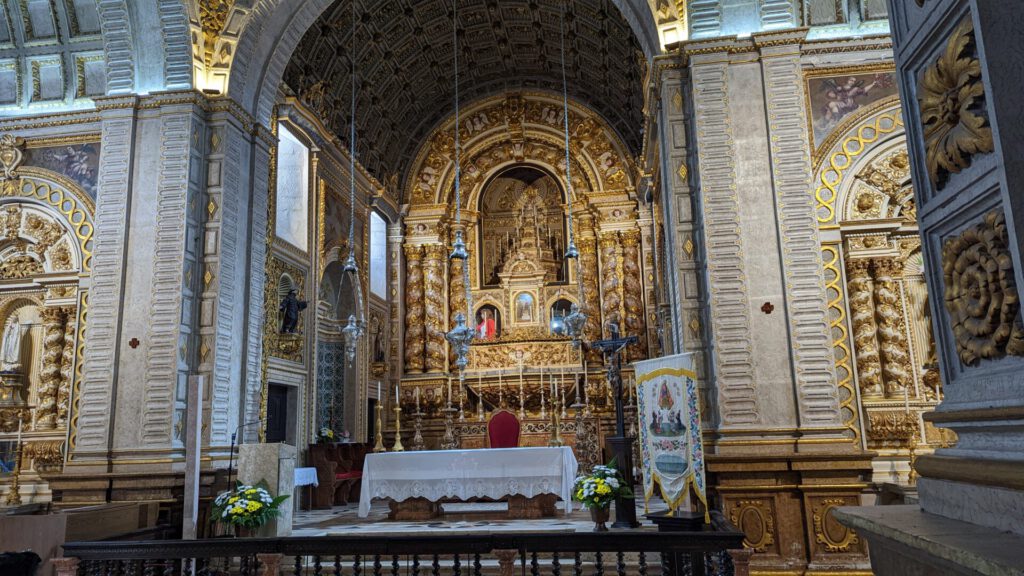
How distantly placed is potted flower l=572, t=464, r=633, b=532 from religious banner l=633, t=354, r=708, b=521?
98 centimetres

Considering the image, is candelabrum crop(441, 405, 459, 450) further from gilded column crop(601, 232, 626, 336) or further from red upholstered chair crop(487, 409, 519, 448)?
gilded column crop(601, 232, 626, 336)

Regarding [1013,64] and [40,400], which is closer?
[1013,64]

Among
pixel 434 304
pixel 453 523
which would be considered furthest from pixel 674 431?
pixel 434 304

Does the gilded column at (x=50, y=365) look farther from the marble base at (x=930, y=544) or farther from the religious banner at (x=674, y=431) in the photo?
the marble base at (x=930, y=544)

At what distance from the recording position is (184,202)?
9.18m

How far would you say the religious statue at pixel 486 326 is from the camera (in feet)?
56.7

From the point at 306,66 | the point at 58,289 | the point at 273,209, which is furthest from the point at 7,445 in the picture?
the point at 306,66

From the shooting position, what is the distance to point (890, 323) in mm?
8289

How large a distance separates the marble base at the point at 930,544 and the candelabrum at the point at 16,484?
376 inches

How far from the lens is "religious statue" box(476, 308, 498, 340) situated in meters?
17.3

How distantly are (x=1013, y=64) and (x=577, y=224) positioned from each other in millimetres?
15921

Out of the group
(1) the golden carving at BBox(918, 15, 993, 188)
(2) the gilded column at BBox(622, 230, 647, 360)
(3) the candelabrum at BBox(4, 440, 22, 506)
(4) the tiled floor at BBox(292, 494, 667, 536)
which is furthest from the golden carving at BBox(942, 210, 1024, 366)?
(2) the gilded column at BBox(622, 230, 647, 360)

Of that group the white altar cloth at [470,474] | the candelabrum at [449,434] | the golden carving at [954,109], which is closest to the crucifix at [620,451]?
the white altar cloth at [470,474]

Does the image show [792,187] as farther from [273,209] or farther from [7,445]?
[7,445]
